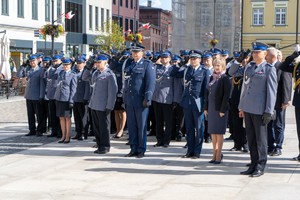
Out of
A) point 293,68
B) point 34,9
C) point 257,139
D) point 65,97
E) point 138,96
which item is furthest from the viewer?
point 34,9

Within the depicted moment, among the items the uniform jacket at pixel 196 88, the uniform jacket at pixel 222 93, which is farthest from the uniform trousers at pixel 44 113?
the uniform jacket at pixel 222 93

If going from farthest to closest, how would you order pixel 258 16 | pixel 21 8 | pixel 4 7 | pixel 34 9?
pixel 258 16
pixel 34 9
pixel 21 8
pixel 4 7

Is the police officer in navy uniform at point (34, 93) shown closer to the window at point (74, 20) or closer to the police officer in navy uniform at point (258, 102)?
the police officer in navy uniform at point (258, 102)

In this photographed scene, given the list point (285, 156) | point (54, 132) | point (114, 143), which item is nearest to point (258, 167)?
point (285, 156)

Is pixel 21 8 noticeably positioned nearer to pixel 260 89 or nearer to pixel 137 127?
pixel 137 127

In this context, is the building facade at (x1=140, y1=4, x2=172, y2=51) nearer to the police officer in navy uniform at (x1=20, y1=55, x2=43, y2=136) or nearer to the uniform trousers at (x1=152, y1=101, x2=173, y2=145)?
the police officer in navy uniform at (x1=20, y1=55, x2=43, y2=136)

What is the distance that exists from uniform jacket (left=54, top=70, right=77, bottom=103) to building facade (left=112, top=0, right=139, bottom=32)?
5727 cm

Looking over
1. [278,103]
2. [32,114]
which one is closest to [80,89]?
[32,114]

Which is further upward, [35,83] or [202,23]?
[202,23]

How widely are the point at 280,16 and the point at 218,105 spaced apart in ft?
213

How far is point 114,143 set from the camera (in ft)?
42.9

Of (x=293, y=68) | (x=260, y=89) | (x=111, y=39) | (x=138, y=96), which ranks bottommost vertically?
(x=138, y=96)

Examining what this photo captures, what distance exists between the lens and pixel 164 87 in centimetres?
1270

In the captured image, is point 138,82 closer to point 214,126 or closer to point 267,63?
point 214,126
